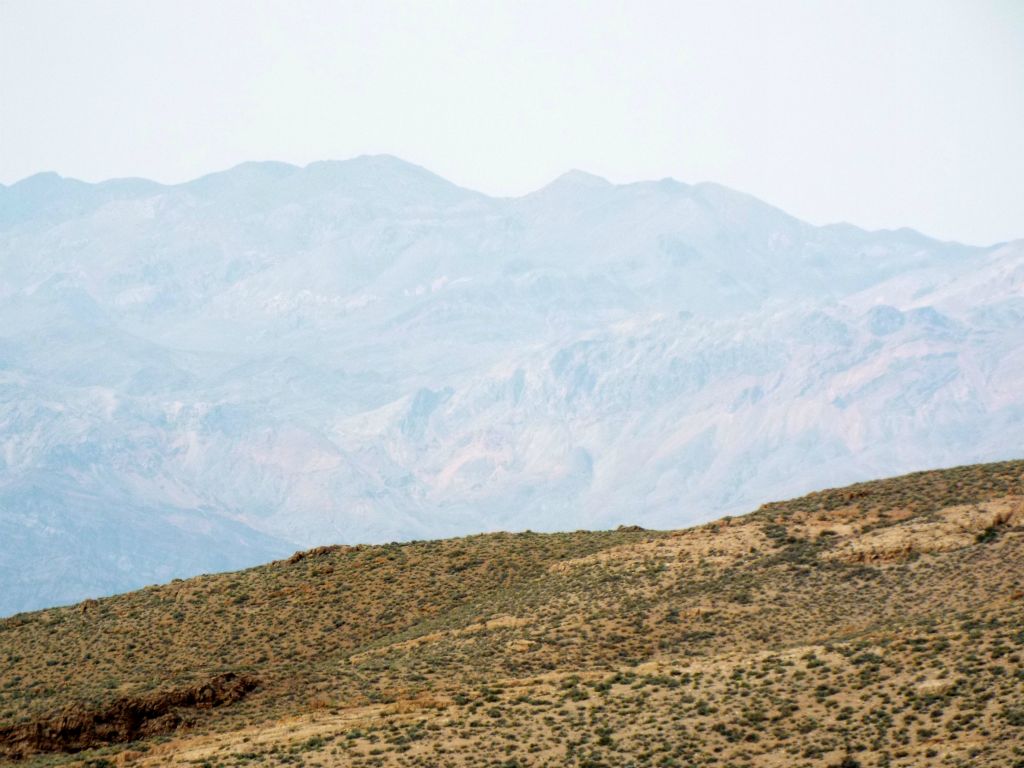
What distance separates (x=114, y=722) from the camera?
170 feet

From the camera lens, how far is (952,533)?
204 ft

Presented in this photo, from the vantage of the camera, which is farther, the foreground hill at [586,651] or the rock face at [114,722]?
the rock face at [114,722]

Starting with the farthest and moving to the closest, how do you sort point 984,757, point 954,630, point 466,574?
point 466,574 → point 954,630 → point 984,757

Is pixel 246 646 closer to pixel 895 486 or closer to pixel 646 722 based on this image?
pixel 646 722

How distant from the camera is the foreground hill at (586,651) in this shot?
43281 millimetres

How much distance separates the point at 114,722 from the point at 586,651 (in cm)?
1669

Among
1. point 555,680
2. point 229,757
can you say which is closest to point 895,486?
point 555,680

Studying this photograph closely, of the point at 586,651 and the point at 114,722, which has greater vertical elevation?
the point at 586,651

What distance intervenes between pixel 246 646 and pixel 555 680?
1812cm

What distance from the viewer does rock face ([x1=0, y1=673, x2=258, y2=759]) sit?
5056 centimetres

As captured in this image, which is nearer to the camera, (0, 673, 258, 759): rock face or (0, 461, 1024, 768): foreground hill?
(0, 461, 1024, 768): foreground hill

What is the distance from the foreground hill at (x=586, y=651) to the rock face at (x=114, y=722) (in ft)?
0.31

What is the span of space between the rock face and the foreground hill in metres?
0.10

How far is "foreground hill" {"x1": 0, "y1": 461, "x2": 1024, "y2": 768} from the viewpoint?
43281mm
